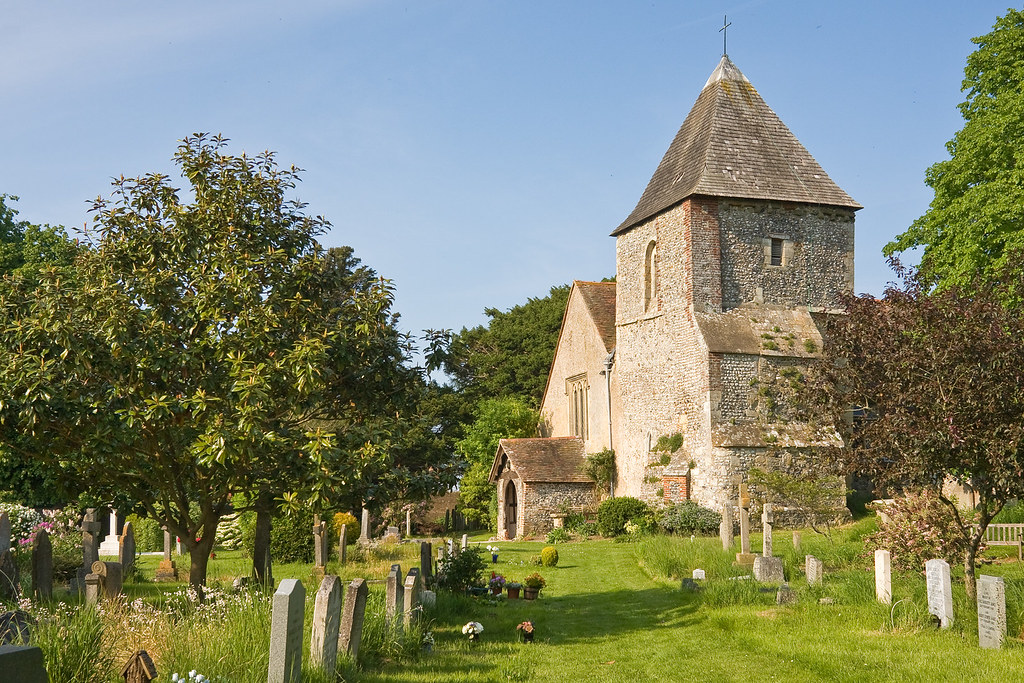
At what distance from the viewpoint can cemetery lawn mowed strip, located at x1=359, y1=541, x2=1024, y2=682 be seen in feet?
31.6

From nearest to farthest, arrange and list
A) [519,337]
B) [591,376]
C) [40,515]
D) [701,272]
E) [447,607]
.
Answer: [447,607] → [40,515] → [701,272] → [591,376] → [519,337]

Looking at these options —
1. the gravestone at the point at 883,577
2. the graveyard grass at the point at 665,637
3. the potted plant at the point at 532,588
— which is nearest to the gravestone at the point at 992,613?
the graveyard grass at the point at 665,637

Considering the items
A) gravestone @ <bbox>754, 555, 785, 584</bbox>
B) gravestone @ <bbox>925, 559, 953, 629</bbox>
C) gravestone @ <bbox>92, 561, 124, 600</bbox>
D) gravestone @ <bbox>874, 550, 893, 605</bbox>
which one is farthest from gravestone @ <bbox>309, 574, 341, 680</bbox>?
gravestone @ <bbox>754, 555, 785, 584</bbox>

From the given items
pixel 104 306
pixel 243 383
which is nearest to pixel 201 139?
pixel 104 306

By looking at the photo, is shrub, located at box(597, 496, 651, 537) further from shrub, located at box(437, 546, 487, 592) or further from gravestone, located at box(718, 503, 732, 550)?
shrub, located at box(437, 546, 487, 592)

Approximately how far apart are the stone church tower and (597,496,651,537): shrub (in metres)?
0.80

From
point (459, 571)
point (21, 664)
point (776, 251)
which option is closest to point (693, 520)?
point (776, 251)

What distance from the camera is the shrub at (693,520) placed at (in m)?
27.8

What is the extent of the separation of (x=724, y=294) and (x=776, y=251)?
8.11ft

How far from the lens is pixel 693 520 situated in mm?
27875

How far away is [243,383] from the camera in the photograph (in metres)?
10.3

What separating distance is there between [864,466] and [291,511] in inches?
284

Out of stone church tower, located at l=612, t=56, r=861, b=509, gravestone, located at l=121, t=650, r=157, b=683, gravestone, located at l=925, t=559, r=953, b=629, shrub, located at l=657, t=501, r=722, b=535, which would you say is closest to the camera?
gravestone, located at l=121, t=650, r=157, b=683

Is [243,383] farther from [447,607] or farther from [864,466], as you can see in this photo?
[864,466]
